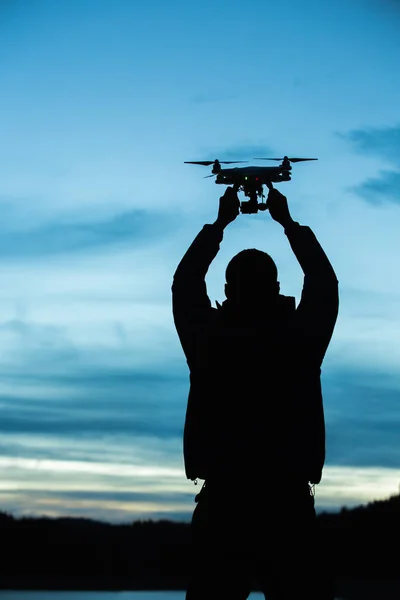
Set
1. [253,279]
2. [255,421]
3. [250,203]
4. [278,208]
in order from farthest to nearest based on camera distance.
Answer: [250,203] → [278,208] → [253,279] → [255,421]

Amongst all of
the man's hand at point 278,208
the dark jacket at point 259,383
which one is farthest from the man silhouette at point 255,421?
the man's hand at point 278,208

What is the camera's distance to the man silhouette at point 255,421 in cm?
517

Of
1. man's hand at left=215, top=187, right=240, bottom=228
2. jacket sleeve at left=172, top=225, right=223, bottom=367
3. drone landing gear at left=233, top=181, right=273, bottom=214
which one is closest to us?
jacket sleeve at left=172, top=225, right=223, bottom=367

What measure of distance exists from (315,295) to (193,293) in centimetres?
68

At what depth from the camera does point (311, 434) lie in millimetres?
5180

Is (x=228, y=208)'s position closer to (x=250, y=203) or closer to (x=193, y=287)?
(x=193, y=287)

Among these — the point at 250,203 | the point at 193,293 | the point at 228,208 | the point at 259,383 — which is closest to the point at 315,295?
the point at 259,383

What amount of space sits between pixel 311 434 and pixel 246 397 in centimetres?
42

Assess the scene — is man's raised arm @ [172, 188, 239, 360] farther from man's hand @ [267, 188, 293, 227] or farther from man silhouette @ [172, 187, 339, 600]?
man's hand @ [267, 188, 293, 227]

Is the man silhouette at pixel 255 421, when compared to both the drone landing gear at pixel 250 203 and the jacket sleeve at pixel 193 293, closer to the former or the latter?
the jacket sleeve at pixel 193 293

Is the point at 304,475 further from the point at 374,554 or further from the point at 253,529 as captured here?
the point at 374,554

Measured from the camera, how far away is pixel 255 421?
533cm

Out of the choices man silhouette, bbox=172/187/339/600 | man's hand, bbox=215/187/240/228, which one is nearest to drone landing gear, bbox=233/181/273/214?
man's hand, bbox=215/187/240/228

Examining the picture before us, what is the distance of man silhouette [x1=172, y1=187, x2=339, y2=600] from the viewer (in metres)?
5.17
